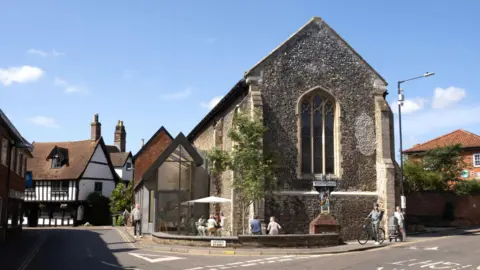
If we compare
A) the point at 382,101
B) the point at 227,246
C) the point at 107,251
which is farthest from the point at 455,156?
the point at 107,251

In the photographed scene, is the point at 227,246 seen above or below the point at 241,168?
below

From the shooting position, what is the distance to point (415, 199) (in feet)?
111

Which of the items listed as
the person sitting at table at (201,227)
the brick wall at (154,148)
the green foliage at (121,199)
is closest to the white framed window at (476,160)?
the brick wall at (154,148)

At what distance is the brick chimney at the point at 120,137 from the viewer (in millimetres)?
63281

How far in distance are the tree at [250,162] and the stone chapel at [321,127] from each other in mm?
812

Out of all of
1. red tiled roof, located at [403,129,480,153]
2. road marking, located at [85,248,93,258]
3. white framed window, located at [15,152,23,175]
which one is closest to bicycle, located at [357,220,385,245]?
road marking, located at [85,248,93,258]

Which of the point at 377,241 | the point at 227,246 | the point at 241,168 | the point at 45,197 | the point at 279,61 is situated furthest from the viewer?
the point at 45,197

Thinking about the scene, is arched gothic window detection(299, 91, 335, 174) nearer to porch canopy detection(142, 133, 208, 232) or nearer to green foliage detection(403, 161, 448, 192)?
porch canopy detection(142, 133, 208, 232)

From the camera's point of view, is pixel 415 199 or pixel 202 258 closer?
pixel 202 258

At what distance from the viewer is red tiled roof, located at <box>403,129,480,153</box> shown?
44.3 metres

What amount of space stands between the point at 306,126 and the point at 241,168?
4.21 meters

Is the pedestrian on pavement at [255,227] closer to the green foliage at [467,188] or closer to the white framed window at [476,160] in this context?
the green foliage at [467,188]

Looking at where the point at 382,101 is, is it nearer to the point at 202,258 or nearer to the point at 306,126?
the point at 306,126

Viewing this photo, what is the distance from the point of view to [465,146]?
144 ft
